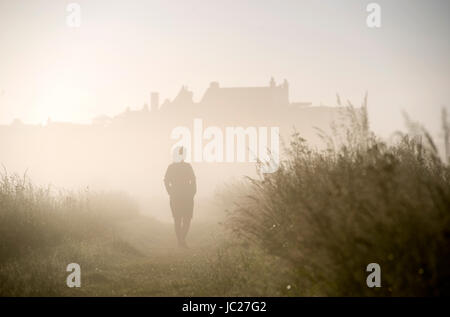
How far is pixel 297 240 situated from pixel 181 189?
5.20 meters

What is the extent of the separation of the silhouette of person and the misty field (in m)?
0.77

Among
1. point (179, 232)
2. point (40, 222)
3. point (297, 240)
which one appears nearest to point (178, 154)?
point (179, 232)

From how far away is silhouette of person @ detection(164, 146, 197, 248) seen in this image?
8.79m

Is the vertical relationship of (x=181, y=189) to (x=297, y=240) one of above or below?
above

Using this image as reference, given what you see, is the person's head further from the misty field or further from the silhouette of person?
the misty field

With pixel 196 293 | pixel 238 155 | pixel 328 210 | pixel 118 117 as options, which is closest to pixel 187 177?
pixel 196 293

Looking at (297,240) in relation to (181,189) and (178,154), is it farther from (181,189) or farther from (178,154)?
(178,154)

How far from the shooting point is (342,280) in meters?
3.11

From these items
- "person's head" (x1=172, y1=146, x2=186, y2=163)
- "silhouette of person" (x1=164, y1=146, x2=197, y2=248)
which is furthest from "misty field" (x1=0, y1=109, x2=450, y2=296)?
"person's head" (x1=172, y1=146, x2=186, y2=163)

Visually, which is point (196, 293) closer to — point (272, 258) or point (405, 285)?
point (272, 258)

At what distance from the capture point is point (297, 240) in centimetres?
420
